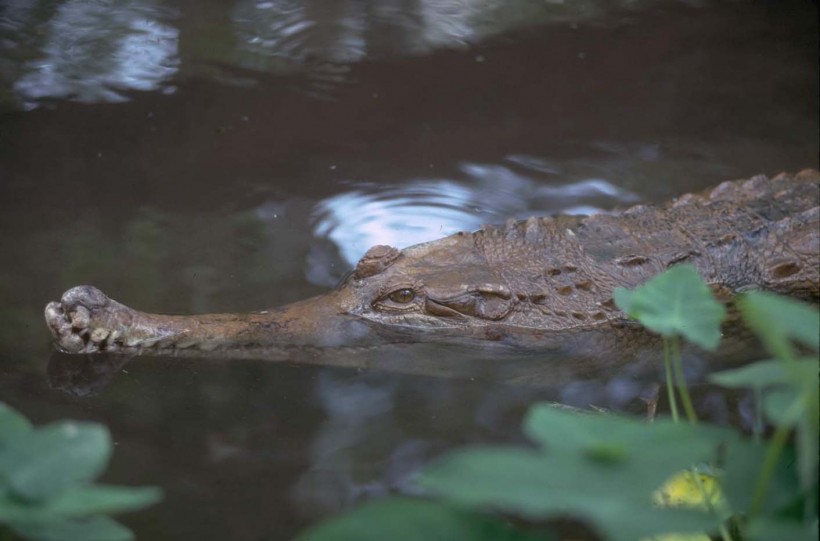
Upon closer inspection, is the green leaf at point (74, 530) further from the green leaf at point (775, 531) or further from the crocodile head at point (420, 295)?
the crocodile head at point (420, 295)

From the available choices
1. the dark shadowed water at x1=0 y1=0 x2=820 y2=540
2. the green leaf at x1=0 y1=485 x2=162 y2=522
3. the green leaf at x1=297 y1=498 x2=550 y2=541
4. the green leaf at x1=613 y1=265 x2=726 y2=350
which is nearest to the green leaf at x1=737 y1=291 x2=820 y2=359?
the green leaf at x1=613 y1=265 x2=726 y2=350

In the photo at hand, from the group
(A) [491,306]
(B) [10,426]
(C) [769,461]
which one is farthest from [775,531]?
(A) [491,306]

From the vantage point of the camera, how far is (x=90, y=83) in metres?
5.38

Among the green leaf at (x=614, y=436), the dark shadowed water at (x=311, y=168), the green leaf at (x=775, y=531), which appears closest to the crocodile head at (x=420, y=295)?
the dark shadowed water at (x=311, y=168)

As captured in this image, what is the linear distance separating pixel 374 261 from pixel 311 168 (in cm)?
119

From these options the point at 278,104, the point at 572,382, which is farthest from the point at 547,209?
the point at 278,104

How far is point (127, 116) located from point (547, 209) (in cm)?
249

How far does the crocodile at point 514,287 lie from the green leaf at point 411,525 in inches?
96.0

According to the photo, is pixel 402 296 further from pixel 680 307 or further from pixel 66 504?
pixel 66 504

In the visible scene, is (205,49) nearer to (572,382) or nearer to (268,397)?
(268,397)

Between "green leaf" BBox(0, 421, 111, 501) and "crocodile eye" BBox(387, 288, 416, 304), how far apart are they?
2467 mm

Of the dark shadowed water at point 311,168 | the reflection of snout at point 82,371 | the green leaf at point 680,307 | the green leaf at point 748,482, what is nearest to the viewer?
the green leaf at point 748,482

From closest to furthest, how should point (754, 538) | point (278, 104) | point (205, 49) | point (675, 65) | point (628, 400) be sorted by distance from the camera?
point (754, 538) < point (628, 400) < point (278, 104) < point (205, 49) < point (675, 65)

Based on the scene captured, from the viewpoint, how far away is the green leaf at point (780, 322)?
1270 mm
